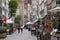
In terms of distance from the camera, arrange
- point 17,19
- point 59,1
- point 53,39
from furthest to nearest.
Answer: point 17,19
point 59,1
point 53,39

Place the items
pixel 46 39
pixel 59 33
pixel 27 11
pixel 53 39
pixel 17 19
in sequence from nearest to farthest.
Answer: pixel 46 39 < pixel 59 33 < pixel 53 39 < pixel 17 19 < pixel 27 11

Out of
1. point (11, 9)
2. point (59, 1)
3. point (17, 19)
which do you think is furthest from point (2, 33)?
point (17, 19)

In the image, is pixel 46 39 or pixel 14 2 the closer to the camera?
pixel 46 39

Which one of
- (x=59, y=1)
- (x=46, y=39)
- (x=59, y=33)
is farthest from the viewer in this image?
(x=59, y=1)

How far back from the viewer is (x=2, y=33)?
111 ft

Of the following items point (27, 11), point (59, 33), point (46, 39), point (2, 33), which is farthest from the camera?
point (27, 11)

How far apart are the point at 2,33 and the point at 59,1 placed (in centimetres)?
1128

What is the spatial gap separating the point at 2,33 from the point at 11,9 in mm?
59265

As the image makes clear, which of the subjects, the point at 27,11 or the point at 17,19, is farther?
the point at 27,11

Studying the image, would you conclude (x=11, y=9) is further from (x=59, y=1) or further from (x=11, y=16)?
(x=59, y=1)

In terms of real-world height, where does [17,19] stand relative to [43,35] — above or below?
below

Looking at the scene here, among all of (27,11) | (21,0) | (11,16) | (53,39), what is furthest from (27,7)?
(53,39)

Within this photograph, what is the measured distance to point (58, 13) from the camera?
20.7 metres

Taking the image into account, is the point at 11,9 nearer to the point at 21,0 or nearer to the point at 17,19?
the point at 17,19
